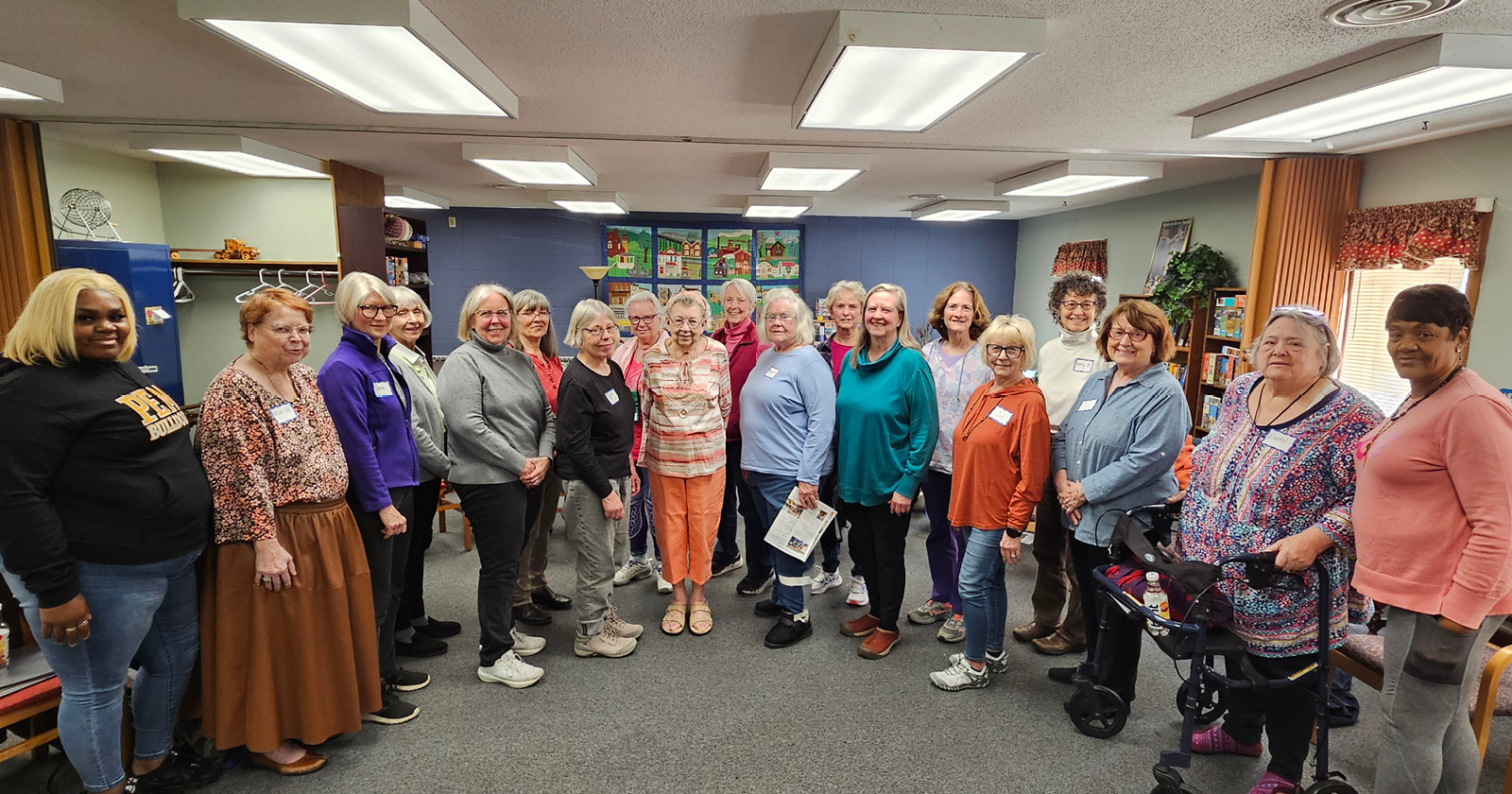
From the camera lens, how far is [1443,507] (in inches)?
66.0

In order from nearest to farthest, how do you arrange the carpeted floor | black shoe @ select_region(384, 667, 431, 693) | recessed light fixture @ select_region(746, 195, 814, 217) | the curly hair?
the carpeted floor → black shoe @ select_region(384, 667, 431, 693) → the curly hair → recessed light fixture @ select_region(746, 195, 814, 217)

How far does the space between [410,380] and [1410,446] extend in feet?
10.9

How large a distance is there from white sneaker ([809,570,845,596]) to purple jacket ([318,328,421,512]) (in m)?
2.17

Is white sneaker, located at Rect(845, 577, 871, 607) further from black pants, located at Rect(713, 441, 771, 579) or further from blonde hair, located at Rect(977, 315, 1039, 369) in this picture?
blonde hair, located at Rect(977, 315, 1039, 369)

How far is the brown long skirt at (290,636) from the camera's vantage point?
6.73 feet

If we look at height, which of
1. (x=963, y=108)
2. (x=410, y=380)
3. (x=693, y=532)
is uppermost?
(x=963, y=108)

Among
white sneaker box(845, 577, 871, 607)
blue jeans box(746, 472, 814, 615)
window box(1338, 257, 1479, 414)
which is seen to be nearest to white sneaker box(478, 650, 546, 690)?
blue jeans box(746, 472, 814, 615)

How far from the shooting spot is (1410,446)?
170 centimetres

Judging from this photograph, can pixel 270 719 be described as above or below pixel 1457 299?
below

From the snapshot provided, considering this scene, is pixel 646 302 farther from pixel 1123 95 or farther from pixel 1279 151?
pixel 1279 151

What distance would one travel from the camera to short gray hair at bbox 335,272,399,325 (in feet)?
7.82

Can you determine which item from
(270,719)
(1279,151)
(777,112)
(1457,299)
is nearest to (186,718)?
(270,719)

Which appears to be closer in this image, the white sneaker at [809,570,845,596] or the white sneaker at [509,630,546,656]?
the white sneaker at [509,630,546,656]

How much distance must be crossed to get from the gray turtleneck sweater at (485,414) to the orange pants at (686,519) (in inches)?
26.6
